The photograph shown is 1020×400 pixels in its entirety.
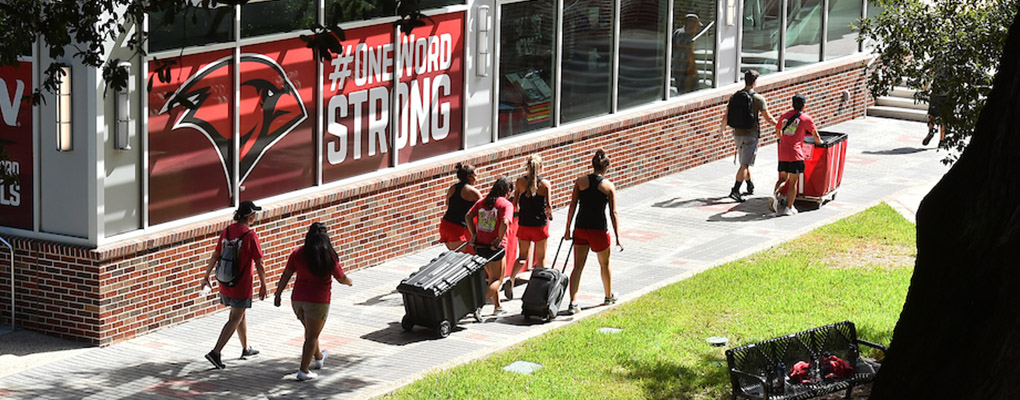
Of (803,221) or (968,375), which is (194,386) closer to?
(968,375)

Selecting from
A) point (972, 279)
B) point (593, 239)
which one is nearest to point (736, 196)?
point (593, 239)

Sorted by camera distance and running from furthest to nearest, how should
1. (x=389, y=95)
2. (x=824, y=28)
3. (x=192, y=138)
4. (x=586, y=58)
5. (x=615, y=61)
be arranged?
1. (x=824, y=28)
2. (x=615, y=61)
3. (x=586, y=58)
4. (x=389, y=95)
5. (x=192, y=138)

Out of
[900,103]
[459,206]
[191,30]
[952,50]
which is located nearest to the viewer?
[952,50]

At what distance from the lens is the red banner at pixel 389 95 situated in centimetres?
1519

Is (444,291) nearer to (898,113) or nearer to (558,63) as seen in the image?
(558,63)

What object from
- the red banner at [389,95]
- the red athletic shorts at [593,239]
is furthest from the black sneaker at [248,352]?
the red athletic shorts at [593,239]

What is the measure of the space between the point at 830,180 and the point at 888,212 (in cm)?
96

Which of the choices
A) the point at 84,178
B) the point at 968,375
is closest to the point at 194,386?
the point at 84,178

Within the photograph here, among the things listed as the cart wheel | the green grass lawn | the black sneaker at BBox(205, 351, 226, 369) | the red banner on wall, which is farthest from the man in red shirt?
the red banner on wall

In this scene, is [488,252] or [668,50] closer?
[488,252]

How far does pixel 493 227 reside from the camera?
13336 mm

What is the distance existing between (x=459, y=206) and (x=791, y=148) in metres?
5.89

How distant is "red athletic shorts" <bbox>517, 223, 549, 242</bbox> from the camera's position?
1426cm

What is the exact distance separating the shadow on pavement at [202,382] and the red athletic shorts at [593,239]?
2.54 m
